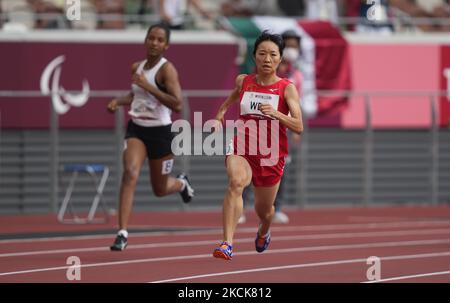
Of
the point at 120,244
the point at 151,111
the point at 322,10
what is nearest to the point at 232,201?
the point at 120,244

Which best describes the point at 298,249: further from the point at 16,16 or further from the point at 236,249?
the point at 16,16

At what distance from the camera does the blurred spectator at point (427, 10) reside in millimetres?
26188

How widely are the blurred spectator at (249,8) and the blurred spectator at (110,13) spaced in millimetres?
2102

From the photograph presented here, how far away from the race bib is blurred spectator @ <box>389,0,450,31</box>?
13.8 metres

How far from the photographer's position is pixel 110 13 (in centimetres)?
2372

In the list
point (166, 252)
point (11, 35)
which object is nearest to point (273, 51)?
point (166, 252)

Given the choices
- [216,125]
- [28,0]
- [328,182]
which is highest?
[28,0]

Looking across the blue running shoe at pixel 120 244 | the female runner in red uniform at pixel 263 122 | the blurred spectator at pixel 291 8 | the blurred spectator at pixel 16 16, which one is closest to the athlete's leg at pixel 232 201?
the female runner in red uniform at pixel 263 122

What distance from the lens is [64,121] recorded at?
22.9 m

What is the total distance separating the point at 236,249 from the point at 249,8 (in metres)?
10.4

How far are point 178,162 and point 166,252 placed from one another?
8384mm
